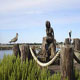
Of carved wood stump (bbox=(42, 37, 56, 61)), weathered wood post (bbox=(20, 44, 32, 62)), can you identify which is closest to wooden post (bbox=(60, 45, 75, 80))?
weathered wood post (bbox=(20, 44, 32, 62))

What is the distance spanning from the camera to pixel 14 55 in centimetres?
1091

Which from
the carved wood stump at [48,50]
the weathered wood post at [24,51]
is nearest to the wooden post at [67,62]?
the weathered wood post at [24,51]

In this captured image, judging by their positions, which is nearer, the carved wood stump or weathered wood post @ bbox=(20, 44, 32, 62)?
weathered wood post @ bbox=(20, 44, 32, 62)

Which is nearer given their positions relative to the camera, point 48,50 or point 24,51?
point 24,51

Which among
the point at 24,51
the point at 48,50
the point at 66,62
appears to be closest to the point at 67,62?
the point at 66,62

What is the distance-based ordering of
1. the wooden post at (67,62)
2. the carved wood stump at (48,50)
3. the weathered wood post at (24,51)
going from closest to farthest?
1. the wooden post at (67,62)
2. the weathered wood post at (24,51)
3. the carved wood stump at (48,50)

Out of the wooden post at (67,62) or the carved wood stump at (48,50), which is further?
the carved wood stump at (48,50)

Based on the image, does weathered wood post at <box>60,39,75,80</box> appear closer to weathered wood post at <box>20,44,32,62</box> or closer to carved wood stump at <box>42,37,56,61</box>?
weathered wood post at <box>20,44,32,62</box>

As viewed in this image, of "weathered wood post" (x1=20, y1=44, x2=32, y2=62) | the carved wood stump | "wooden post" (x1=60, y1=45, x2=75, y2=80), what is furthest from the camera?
the carved wood stump

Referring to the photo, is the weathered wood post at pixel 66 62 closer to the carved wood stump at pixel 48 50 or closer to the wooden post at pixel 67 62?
the wooden post at pixel 67 62

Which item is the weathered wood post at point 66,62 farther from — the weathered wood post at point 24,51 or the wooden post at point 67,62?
the weathered wood post at point 24,51

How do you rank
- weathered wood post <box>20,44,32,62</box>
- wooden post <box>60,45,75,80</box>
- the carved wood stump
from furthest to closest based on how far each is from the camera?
Answer: the carved wood stump → weathered wood post <box>20,44,32,62</box> → wooden post <box>60,45,75,80</box>

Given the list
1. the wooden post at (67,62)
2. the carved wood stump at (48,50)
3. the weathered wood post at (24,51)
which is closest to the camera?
the wooden post at (67,62)

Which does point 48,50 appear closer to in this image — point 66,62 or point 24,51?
point 24,51
